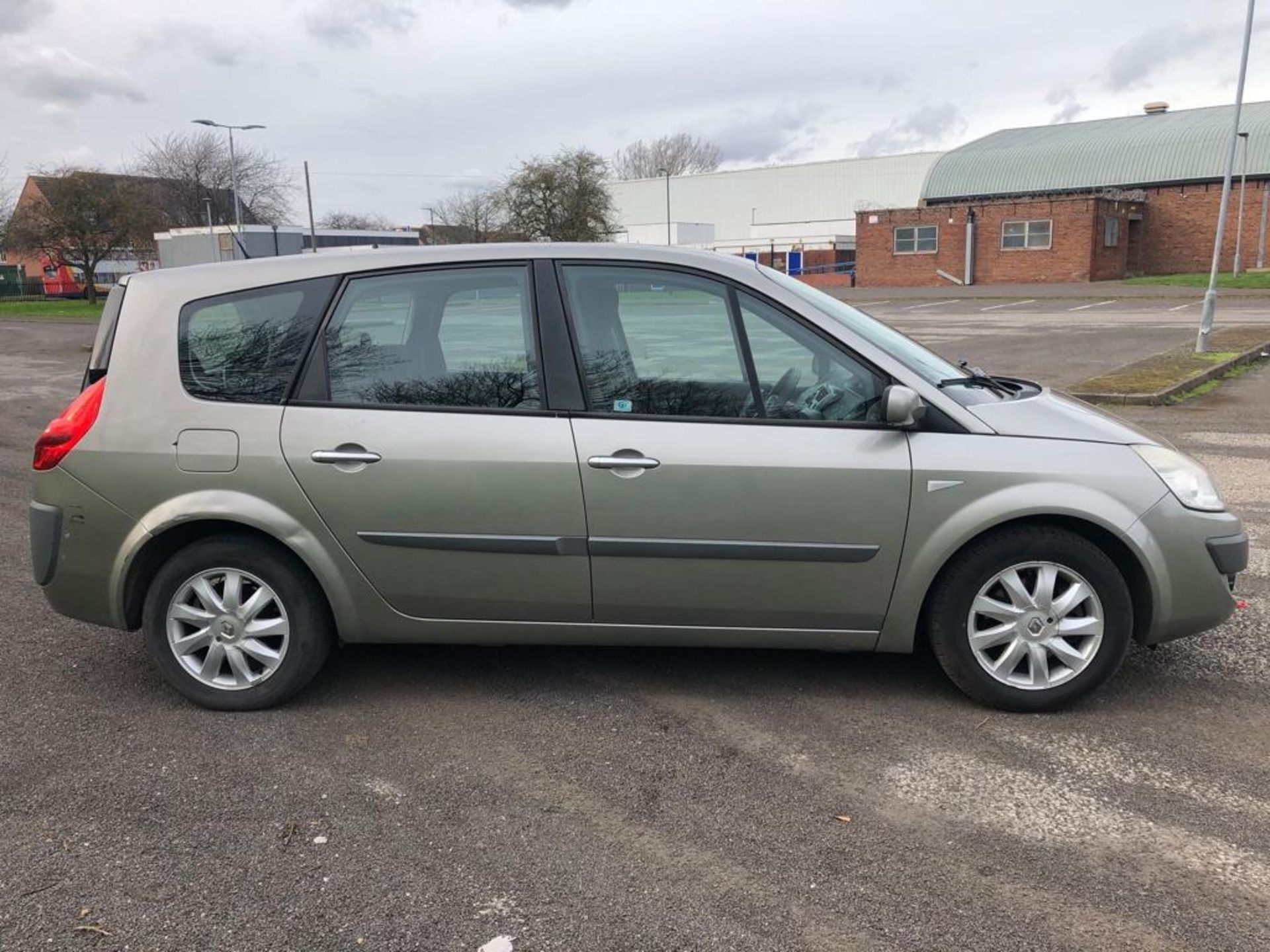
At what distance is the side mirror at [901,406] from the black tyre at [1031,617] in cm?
53

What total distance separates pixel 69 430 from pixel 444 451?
1.46 m

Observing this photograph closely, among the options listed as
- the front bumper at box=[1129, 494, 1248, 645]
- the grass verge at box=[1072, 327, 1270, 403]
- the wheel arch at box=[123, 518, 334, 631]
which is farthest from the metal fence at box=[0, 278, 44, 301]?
the front bumper at box=[1129, 494, 1248, 645]

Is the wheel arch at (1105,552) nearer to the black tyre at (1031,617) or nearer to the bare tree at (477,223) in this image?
the black tyre at (1031,617)

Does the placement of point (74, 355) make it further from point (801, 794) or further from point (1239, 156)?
point (1239, 156)

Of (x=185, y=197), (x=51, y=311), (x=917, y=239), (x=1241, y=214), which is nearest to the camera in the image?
(x=51, y=311)

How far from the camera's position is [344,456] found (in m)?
3.86

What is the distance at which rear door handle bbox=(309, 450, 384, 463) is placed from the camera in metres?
3.86

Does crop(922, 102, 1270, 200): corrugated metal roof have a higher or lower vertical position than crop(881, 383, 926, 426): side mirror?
higher

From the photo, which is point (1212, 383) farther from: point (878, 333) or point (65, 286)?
point (65, 286)

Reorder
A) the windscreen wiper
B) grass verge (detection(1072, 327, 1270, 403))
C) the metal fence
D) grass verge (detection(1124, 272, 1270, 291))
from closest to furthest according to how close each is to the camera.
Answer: the windscreen wiper
grass verge (detection(1072, 327, 1270, 403))
grass verge (detection(1124, 272, 1270, 291))
the metal fence

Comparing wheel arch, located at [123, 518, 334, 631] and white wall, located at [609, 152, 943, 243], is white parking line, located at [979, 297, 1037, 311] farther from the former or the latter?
white wall, located at [609, 152, 943, 243]

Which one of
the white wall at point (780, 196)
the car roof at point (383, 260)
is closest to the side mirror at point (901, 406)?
the car roof at point (383, 260)

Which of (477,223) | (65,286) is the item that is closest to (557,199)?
(477,223)

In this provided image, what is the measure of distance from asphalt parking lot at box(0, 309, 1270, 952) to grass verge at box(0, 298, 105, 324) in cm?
3303
